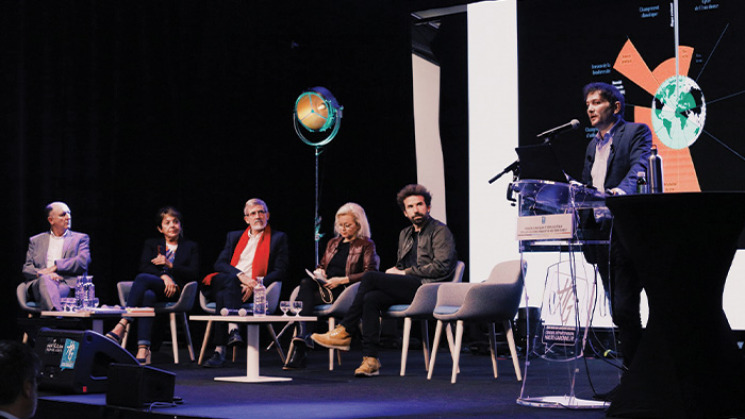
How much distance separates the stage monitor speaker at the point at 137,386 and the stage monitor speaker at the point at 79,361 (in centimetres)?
38

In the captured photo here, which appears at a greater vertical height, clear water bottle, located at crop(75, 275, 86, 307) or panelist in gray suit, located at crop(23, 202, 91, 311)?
panelist in gray suit, located at crop(23, 202, 91, 311)

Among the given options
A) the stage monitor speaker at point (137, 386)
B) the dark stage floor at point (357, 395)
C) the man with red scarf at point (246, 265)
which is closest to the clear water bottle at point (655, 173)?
the dark stage floor at point (357, 395)

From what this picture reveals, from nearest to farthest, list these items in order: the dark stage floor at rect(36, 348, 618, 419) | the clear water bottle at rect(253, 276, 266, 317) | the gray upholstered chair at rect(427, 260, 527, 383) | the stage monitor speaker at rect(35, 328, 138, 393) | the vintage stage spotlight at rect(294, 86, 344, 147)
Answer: the dark stage floor at rect(36, 348, 618, 419), the stage monitor speaker at rect(35, 328, 138, 393), the gray upholstered chair at rect(427, 260, 527, 383), the clear water bottle at rect(253, 276, 266, 317), the vintage stage spotlight at rect(294, 86, 344, 147)

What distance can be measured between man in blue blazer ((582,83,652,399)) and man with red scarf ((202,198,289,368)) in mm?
2785

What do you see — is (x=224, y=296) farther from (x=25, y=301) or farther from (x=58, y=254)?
(x=25, y=301)

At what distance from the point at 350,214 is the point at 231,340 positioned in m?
1.14

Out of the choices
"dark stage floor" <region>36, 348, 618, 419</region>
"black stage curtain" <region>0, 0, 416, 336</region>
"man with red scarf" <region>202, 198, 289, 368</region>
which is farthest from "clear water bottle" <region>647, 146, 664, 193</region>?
"black stage curtain" <region>0, 0, 416, 336</region>

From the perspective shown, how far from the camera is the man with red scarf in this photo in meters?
5.81

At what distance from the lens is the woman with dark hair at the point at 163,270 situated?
19.9 feet

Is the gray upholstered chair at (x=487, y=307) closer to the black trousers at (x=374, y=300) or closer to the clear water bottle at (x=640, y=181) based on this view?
the black trousers at (x=374, y=300)

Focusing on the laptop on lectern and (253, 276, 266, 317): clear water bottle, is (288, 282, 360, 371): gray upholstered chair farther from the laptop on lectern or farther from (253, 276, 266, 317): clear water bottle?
the laptop on lectern

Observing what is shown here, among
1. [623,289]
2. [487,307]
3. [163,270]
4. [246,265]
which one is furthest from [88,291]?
[623,289]

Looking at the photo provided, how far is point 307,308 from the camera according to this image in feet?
18.7

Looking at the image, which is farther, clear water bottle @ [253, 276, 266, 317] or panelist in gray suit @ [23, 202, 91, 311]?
panelist in gray suit @ [23, 202, 91, 311]
